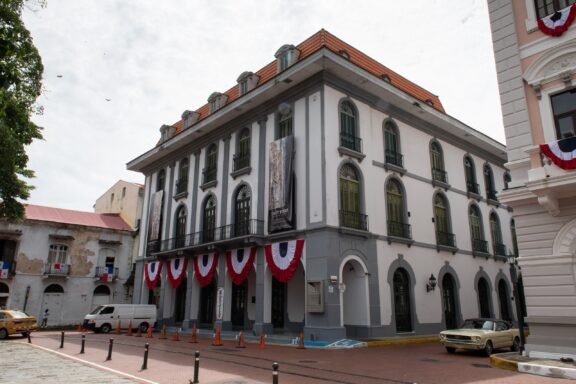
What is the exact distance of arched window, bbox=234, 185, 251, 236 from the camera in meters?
23.4

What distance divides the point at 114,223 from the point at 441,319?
3167 cm

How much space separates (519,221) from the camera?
534 inches

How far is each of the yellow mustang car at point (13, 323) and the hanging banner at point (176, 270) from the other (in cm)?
794

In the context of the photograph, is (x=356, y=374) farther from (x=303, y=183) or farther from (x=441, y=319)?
(x=441, y=319)

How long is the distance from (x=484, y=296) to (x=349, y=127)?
50.2 feet

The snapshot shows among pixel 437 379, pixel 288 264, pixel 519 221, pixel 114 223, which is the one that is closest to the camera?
pixel 437 379

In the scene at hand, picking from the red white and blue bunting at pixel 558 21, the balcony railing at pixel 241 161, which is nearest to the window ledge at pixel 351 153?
the balcony railing at pixel 241 161

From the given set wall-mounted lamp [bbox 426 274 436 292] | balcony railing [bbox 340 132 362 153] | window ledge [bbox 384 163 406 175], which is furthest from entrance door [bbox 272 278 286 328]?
window ledge [bbox 384 163 406 175]

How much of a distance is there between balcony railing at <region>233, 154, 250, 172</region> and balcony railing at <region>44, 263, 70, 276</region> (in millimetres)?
20845

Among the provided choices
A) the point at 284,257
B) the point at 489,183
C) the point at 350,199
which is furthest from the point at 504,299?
the point at 284,257

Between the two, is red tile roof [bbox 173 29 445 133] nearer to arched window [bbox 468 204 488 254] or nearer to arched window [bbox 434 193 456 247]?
arched window [bbox 434 193 456 247]

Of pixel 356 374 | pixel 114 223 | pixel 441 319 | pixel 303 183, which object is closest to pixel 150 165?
pixel 114 223

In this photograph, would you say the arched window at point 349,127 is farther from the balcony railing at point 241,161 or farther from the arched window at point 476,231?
the arched window at point 476,231

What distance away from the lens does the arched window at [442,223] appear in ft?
83.1
